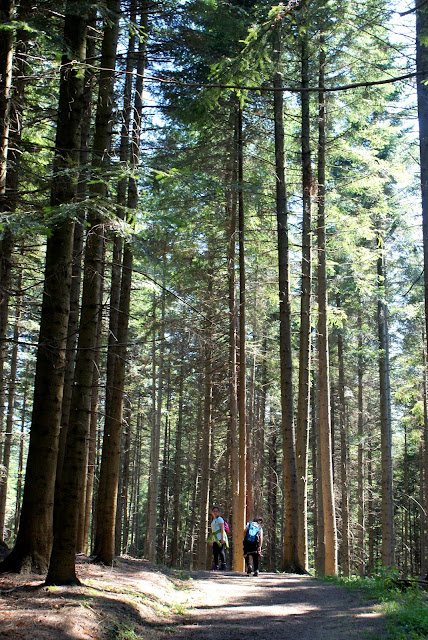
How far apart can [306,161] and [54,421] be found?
1064cm

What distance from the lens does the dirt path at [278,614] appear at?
5.90m

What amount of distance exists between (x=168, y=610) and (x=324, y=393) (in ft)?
25.5

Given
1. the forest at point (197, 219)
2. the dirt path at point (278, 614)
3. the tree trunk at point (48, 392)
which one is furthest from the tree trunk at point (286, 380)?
the tree trunk at point (48, 392)

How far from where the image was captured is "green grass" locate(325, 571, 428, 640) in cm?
559

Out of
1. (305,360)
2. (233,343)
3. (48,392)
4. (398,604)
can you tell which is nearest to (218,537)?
(305,360)

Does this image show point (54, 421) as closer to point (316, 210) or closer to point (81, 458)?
point (81, 458)

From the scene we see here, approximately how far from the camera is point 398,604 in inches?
278

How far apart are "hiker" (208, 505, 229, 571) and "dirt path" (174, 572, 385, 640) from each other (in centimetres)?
302

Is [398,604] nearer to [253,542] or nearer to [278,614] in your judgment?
[278,614]

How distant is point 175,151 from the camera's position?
1357 centimetres

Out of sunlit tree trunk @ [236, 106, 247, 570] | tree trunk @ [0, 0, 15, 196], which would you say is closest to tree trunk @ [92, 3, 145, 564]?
tree trunk @ [0, 0, 15, 196]

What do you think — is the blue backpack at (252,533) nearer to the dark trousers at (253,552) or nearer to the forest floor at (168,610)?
the dark trousers at (253,552)

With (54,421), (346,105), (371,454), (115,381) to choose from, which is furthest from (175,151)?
(371,454)

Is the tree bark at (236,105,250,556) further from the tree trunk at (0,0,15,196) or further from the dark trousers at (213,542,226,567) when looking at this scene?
the tree trunk at (0,0,15,196)
